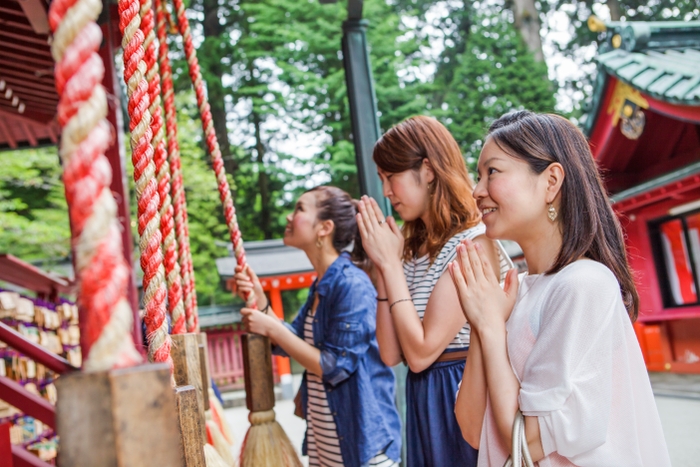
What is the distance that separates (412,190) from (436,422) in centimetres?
69

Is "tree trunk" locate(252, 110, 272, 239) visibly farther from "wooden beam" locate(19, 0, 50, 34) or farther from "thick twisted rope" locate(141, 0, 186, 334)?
"thick twisted rope" locate(141, 0, 186, 334)

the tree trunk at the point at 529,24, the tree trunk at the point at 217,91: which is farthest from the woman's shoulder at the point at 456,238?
the tree trunk at the point at 529,24

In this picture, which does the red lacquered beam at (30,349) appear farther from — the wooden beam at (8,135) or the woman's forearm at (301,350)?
the wooden beam at (8,135)

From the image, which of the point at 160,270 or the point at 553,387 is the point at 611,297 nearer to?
the point at 553,387

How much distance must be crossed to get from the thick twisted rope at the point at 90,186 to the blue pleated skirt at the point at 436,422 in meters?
1.30

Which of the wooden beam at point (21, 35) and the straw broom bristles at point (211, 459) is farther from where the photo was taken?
the wooden beam at point (21, 35)

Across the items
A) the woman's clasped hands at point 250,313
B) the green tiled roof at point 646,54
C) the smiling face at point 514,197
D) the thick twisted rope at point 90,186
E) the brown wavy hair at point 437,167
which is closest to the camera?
the thick twisted rope at point 90,186

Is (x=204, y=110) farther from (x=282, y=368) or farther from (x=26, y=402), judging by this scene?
(x=282, y=368)

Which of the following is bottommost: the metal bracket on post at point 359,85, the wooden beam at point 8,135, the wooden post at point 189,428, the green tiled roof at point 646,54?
the wooden post at point 189,428

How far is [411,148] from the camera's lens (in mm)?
1867

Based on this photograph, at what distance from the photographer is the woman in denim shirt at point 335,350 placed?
2117 millimetres

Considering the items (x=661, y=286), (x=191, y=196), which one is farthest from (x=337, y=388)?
(x=191, y=196)

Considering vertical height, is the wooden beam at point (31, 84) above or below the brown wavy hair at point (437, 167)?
above

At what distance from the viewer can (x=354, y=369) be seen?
216cm
